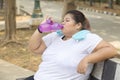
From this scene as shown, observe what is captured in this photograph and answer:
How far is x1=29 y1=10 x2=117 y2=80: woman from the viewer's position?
2.86 metres

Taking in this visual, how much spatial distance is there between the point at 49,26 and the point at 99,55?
0.63m

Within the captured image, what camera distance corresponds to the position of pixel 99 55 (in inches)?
111

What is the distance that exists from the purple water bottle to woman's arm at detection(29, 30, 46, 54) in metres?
0.16

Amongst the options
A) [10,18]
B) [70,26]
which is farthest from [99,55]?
[10,18]

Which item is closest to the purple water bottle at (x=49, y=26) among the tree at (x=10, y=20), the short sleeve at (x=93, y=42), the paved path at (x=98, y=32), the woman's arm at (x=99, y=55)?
the short sleeve at (x=93, y=42)

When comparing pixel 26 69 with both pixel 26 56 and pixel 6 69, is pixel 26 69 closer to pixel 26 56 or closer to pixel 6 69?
pixel 6 69

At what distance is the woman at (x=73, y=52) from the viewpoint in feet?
9.37

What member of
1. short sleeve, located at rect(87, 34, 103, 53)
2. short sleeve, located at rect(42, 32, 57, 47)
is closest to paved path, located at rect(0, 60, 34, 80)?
short sleeve, located at rect(42, 32, 57, 47)

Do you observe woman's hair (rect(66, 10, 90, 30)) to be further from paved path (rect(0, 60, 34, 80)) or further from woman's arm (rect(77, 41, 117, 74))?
paved path (rect(0, 60, 34, 80))

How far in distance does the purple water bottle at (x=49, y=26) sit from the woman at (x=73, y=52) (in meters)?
0.06

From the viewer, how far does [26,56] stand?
6.95 metres

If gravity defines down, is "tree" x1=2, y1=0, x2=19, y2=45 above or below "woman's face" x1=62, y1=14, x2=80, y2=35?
below

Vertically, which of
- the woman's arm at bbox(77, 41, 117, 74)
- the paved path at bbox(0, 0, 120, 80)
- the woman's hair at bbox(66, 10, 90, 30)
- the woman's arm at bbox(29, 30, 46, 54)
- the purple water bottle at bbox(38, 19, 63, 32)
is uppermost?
the woman's hair at bbox(66, 10, 90, 30)

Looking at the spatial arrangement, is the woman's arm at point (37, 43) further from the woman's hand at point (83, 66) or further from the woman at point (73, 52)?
the woman's hand at point (83, 66)
